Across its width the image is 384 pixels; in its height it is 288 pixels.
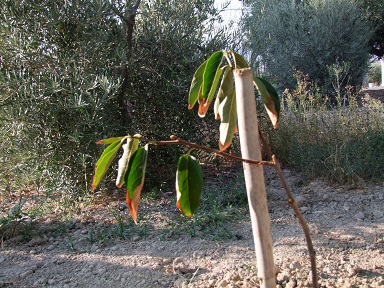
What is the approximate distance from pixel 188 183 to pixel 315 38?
9.84 metres

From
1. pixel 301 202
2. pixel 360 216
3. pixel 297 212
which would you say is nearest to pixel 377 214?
pixel 360 216

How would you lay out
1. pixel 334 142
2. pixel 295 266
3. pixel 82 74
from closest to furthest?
1. pixel 295 266
2. pixel 82 74
3. pixel 334 142

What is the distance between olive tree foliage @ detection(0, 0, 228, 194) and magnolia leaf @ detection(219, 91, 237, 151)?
2363 mm

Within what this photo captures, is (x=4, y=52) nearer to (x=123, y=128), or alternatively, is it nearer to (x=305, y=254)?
(x=123, y=128)

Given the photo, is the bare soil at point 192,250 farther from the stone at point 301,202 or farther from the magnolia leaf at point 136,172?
the magnolia leaf at point 136,172

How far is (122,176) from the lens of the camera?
135 centimetres

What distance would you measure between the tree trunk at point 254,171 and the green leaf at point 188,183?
0.55 feet

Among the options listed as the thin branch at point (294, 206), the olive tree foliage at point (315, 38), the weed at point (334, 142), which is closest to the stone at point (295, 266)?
the thin branch at point (294, 206)

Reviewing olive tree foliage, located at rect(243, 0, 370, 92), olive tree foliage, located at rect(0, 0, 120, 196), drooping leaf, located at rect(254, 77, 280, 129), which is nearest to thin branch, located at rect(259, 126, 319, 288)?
drooping leaf, located at rect(254, 77, 280, 129)

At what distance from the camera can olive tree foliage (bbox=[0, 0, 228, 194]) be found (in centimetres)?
381

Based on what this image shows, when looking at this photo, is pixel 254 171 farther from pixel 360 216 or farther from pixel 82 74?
pixel 82 74

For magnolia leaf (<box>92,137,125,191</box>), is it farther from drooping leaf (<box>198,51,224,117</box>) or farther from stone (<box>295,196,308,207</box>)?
stone (<box>295,196,308,207</box>)

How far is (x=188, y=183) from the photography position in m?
1.38

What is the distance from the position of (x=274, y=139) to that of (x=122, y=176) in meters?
4.28
